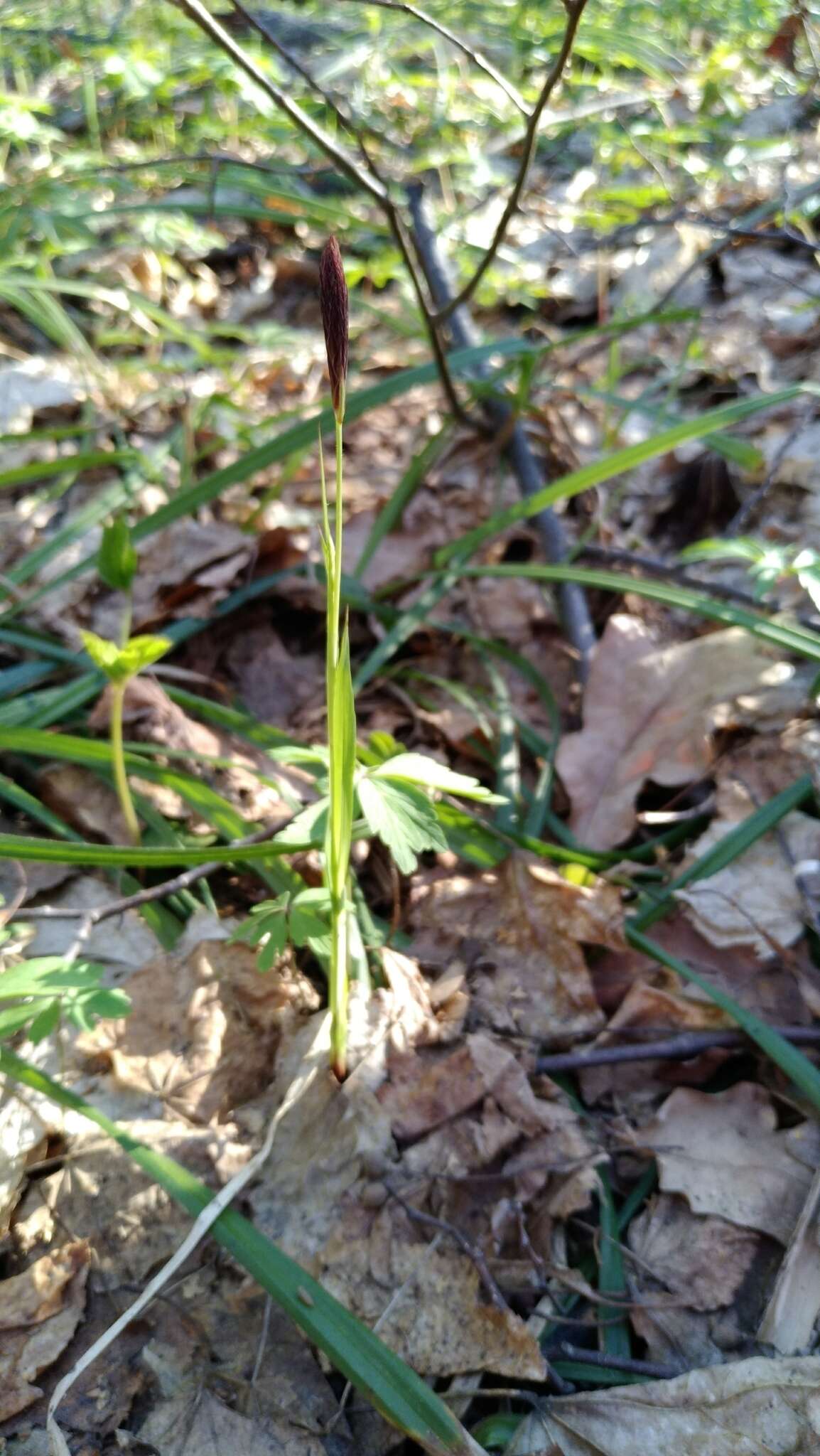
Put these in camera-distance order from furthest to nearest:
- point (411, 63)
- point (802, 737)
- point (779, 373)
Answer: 1. point (411, 63)
2. point (779, 373)
3. point (802, 737)

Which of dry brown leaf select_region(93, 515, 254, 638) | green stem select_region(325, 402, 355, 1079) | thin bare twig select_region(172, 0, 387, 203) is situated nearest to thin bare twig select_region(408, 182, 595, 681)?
thin bare twig select_region(172, 0, 387, 203)

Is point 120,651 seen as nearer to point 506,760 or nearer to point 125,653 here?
point 125,653

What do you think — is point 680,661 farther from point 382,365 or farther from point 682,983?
point 382,365

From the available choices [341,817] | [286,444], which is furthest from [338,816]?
[286,444]

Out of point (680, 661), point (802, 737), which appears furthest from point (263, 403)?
point (802, 737)

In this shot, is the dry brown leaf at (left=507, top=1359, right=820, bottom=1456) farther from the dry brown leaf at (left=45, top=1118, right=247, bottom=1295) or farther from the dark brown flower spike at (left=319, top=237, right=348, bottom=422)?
the dark brown flower spike at (left=319, top=237, right=348, bottom=422)
